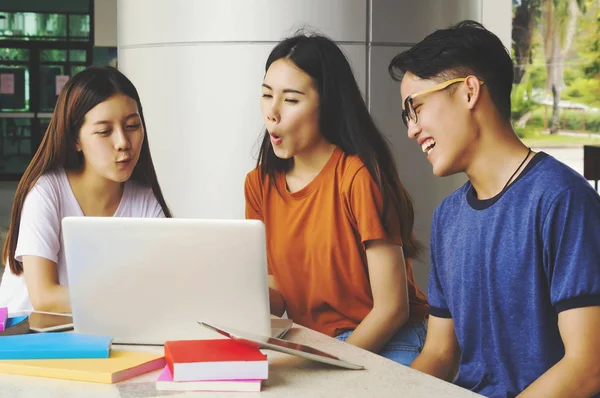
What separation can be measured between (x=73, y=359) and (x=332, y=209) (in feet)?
3.37

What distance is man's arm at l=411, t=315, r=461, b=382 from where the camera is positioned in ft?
6.81

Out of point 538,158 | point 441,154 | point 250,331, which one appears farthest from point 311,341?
point 538,158

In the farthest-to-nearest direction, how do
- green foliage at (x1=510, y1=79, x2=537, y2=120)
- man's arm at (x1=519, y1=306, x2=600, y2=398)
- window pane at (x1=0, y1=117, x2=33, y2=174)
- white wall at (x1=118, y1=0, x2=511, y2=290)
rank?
1. window pane at (x1=0, y1=117, x2=33, y2=174)
2. green foliage at (x1=510, y1=79, x2=537, y2=120)
3. white wall at (x1=118, y1=0, x2=511, y2=290)
4. man's arm at (x1=519, y1=306, x2=600, y2=398)

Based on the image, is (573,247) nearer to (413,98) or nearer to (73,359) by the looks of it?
(413,98)

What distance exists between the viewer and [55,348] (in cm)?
173

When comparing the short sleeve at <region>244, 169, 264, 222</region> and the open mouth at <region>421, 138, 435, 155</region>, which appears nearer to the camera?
the open mouth at <region>421, 138, 435, 155</region>

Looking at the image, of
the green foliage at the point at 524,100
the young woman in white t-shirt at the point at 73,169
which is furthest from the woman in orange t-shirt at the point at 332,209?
the green foliage at the point at 524,100

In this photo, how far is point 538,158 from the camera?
187 centimetres

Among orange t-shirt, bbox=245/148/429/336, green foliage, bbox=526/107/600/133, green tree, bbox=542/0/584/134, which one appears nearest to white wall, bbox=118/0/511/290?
orange t-shirt, bbox=245/148/429/336

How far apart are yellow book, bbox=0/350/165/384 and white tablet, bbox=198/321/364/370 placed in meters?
0.13

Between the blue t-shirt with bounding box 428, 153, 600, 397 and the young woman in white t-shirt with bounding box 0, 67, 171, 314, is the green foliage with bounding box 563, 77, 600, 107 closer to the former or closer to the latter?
the young woman in white t-shirt with bounding box 0, 67, 171, 314

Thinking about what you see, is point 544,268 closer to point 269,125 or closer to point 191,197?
point 269,125

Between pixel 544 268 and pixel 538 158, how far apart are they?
226mm

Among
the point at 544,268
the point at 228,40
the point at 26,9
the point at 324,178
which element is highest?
the point at 26,9
